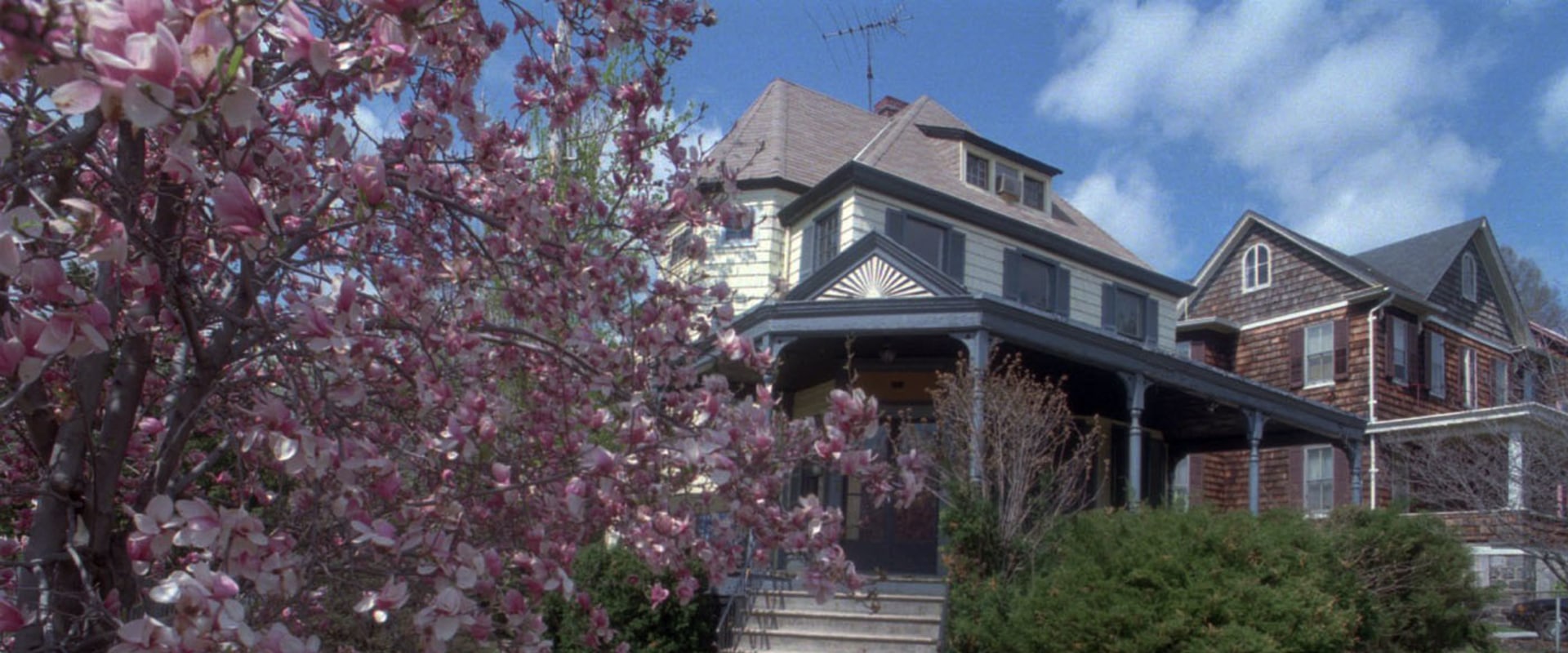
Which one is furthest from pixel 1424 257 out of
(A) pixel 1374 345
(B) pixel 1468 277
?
(A) pixel 1374 345

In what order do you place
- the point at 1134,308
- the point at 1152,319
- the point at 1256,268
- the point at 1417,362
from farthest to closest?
the point at 1256,268, the point at 1417,362, the point at 1152,319, the point at 1134,308

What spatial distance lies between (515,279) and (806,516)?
1.51m

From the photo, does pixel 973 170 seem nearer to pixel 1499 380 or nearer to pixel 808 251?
pixel 808 251

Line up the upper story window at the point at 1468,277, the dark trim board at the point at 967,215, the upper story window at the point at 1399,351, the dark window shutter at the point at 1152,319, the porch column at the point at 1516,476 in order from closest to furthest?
the dark trim board at the point at 967,215 → the porch column at the point at 1516,476 → the dark window shutter at the point at 1152,319 → the upper story window at the point at 1399,351 → the upper story window at the point at 1468,277

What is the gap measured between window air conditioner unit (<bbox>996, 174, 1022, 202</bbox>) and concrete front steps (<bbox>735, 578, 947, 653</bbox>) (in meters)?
9.07

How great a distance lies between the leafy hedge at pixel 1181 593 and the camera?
743 cm

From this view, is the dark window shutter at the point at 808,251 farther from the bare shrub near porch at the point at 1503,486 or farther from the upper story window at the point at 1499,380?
the upper story window at the point at 1499,380

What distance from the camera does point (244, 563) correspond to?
2.38m

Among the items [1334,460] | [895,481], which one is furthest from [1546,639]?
[895,481]

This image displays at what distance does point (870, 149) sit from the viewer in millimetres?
17625

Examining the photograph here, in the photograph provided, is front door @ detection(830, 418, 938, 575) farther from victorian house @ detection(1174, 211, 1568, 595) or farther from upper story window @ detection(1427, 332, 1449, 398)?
upper story window @ detection(1427, 332, 1449, 398)

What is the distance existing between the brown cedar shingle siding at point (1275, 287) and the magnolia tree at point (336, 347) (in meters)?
22.5

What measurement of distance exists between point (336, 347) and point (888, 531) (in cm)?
1233

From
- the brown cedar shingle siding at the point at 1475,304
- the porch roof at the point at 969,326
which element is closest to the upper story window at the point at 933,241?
the porch roof at the point at 969,326
